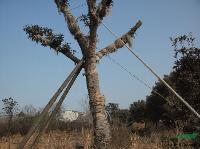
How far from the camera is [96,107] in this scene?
8773 millimetres

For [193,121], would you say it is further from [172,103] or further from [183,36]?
[183,36]

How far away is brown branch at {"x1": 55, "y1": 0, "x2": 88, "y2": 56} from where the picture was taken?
9023mm

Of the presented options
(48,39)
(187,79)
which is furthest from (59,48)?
(187,79)

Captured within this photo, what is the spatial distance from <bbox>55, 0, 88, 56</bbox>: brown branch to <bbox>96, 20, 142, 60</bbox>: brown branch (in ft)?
1.59

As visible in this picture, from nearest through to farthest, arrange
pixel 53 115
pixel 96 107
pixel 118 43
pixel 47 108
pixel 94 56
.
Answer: pixel 47 108 → pixel 53 115 → pixel 96 107 → pixel 94 56 → pixel 118 43

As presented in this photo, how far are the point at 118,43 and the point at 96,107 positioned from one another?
6.59 ft

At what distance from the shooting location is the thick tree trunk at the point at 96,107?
342 inches

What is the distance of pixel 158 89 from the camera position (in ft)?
106

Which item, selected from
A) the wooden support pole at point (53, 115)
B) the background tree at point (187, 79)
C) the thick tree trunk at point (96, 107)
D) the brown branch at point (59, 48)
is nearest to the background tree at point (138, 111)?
the background tree at point (187, 79)

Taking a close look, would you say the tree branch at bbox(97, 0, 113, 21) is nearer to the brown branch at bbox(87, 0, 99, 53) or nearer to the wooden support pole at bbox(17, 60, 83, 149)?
the brown branch at bbox(87, 0, 99, 53)

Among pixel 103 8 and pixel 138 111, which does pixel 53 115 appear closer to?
pixel 103 8

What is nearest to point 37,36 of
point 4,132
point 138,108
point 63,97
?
point 63,97

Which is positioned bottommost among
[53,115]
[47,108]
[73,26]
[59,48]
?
[53,115]

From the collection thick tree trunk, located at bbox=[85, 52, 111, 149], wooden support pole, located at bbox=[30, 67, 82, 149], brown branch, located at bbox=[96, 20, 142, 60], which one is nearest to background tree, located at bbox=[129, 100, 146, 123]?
brown branch, located at bbox=[96, 20, 142, 60]
